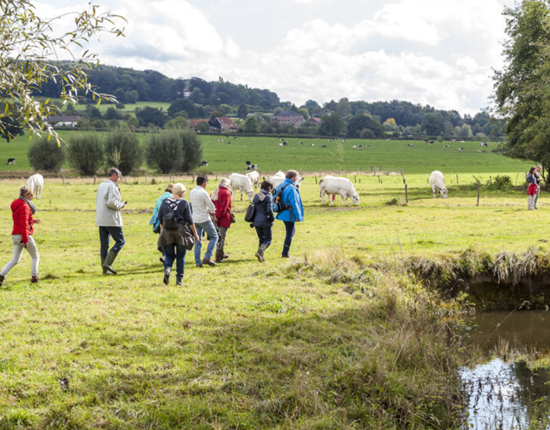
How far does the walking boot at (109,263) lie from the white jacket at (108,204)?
3.06 ft

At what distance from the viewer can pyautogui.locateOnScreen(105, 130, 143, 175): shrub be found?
78812 mm

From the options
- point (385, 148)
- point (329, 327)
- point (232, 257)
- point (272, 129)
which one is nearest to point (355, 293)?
point (329, 327)

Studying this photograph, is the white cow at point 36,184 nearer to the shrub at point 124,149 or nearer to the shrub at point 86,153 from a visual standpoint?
the shrub at point 124,149

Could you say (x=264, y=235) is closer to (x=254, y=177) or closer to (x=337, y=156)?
(x=254, y=177)

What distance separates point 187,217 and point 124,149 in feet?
235

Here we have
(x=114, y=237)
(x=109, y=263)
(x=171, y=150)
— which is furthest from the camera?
(x=171, y=150)

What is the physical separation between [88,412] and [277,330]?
3612mm

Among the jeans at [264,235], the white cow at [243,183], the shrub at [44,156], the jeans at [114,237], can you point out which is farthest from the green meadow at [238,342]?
the shrub at [44,156]

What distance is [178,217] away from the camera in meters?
11.0

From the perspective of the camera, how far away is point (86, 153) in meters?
77.7

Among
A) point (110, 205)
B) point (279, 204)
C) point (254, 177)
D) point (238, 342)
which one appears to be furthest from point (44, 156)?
point (238, 342)

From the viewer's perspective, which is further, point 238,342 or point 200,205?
point 200,205

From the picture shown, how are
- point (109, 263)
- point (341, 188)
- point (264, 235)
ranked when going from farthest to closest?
point (341, 188)
point (264, 235)
point (109, 263)

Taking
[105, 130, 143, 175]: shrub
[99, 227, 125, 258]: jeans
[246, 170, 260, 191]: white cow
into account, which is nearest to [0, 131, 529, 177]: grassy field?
[105, 130, 143, 175]: shrub
